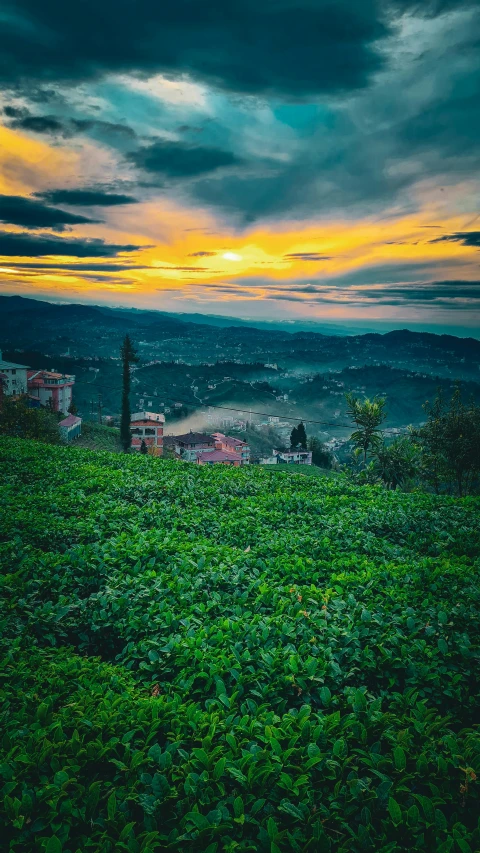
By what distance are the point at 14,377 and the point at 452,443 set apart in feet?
168

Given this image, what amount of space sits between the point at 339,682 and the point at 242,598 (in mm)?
1370

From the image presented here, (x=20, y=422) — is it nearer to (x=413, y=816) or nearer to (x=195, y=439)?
(x=195, y=439)

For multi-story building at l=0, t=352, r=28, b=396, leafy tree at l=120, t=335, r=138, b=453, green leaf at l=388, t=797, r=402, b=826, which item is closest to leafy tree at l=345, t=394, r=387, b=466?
green leaf at l=388, t=797, r=402, b=826

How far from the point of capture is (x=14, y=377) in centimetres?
5628

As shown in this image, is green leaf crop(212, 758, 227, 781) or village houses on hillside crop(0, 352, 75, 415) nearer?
green leaf crop(212, 758, 227, 781)

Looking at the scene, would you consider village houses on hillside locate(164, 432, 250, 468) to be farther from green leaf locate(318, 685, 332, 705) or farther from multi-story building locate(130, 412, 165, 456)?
green leaf locate(318, 685, 332, 705)

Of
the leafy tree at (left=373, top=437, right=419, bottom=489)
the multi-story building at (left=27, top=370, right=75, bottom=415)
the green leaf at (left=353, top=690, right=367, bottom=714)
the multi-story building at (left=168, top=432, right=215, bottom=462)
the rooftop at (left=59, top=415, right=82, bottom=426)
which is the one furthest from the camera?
the multi-story building at (left=27, top=370, right=75, bottom=415)

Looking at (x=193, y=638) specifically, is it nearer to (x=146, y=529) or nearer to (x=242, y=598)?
(x=242, y=598)

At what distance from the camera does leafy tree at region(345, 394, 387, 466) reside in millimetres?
21781

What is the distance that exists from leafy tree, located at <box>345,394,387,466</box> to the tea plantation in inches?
605

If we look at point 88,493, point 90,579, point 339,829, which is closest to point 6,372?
point 88,493

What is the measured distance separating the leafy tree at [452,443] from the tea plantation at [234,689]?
50.2 ft

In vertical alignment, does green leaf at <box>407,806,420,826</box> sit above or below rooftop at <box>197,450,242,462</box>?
above

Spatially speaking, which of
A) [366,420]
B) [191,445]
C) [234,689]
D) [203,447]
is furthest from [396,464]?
[203,447]
